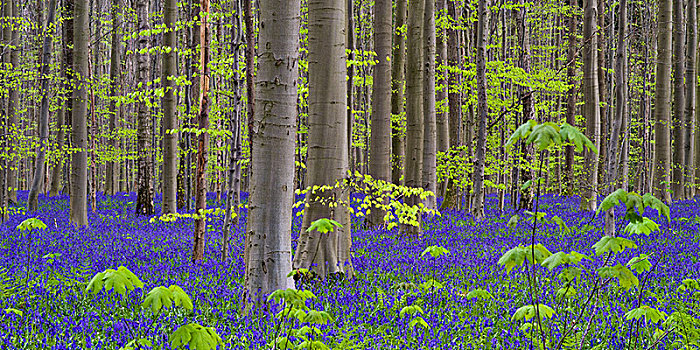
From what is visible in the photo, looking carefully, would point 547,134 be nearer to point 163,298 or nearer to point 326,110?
point 163,298

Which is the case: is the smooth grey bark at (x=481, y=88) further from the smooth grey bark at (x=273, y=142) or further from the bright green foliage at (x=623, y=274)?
the bright green foliage at (x=623, y=274)

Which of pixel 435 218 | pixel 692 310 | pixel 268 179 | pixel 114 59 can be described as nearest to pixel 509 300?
pixel 692 310

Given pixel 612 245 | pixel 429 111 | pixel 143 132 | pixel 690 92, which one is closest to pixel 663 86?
pixel 690 92

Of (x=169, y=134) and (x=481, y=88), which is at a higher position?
(x=481, y=88)

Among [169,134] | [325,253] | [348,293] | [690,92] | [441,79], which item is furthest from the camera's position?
[690,92]

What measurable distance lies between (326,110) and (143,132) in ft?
36.0

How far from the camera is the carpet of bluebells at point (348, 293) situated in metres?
4.57

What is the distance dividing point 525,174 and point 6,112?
16162 mm

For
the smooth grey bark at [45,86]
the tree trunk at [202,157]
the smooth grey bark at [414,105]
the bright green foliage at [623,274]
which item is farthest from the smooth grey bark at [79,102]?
the bright green foliage at [623,274]

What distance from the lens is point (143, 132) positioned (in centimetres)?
1625

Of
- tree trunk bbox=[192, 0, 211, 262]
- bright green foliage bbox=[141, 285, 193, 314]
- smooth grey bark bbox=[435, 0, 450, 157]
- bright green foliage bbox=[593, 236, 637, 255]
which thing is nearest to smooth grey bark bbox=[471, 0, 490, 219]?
smooth grey bark bbox=[435, 0, 450, 157]

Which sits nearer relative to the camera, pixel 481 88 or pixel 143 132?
pixel 481 88

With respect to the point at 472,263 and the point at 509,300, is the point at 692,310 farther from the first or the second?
the point at 472,263

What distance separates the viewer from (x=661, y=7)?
1616cm
